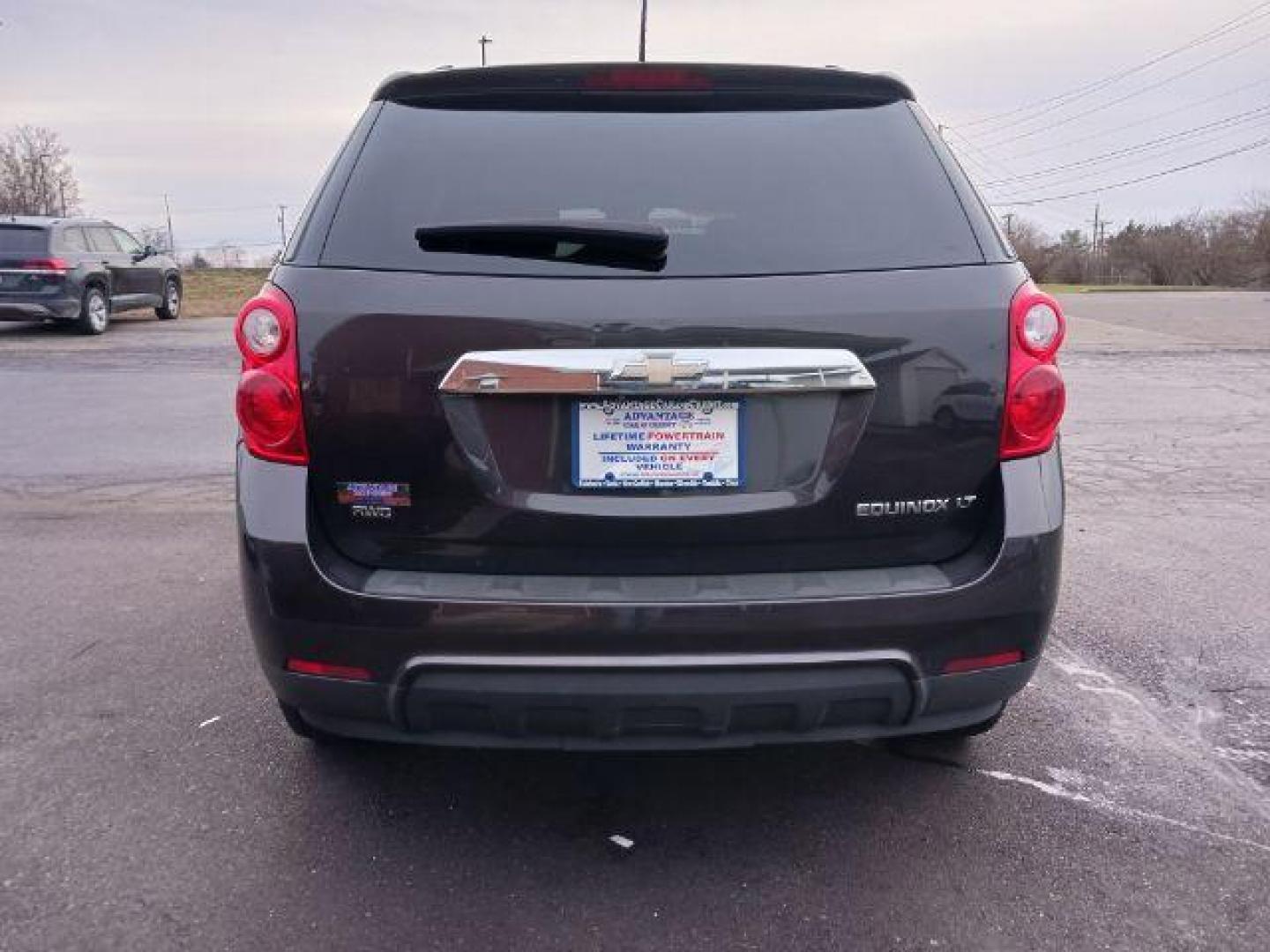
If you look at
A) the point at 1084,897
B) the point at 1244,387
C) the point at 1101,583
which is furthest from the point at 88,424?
the point at 1244,387

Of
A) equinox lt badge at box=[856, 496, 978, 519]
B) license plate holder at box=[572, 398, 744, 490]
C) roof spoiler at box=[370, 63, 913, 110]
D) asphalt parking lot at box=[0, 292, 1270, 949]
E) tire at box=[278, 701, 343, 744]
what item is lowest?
asphalt parking lot at box=[0, 292, 1270, 949]

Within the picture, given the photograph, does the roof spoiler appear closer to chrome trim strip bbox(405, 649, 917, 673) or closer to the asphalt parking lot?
chrome trim strip bbox(405, 649, 917, 673)

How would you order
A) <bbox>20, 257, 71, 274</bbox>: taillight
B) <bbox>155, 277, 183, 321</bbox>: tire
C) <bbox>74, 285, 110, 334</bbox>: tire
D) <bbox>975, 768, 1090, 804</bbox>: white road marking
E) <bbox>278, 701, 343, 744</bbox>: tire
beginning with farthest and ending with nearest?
<bbox>155, 277, 183, 321</bbox>: tire, <bbox>74, 285, 110, 334</bbox>: tire, <bbox>20, 257, 71, 274</bbox>: taillight, <bbox>975, 768, 1090, 804</bbox>: white road marking, <bbox>278, 701, 343, 744</bbox>: tire

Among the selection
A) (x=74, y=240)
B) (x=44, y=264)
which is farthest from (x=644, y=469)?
(x=74, y=240)

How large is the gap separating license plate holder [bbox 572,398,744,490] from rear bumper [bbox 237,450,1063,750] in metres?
0.23

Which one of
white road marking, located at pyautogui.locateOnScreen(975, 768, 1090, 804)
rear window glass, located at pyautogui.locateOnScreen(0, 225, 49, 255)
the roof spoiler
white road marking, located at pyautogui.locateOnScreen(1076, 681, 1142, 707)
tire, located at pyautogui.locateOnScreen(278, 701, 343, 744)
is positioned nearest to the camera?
the roof spoiler

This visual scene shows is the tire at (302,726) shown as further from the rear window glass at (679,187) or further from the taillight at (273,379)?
the rear window glass at (679,187)

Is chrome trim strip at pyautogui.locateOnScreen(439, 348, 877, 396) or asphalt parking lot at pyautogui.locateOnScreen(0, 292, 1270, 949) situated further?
asphalt parking lot at pyautogui.locateOnScreen(0, 292, 1270, 949)

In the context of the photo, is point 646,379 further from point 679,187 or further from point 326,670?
point 326,670

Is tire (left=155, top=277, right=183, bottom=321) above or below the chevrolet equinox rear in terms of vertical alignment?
below

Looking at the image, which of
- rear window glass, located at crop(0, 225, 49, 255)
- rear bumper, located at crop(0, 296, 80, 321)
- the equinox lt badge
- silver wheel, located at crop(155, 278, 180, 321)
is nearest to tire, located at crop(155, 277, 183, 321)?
silver wheel, located at crop(155, 278, 180, 321)

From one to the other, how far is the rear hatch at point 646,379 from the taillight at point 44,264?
15113 millimetres

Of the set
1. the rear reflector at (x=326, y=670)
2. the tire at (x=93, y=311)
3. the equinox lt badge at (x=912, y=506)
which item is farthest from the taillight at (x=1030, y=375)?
the tire at (x=93, y=311)

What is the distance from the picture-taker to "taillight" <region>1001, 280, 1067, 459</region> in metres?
2.29
